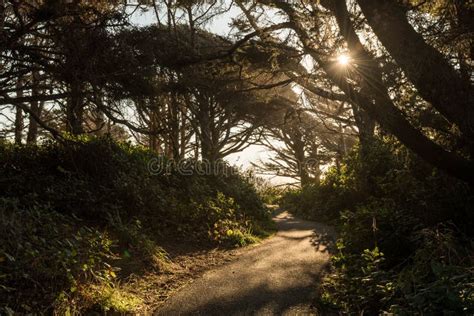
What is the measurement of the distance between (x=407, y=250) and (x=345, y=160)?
8.46 metres

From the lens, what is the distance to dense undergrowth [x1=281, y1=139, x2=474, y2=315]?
326cm

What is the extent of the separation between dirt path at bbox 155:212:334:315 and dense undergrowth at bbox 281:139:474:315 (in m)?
0.37

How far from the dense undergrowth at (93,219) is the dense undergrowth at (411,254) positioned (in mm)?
2772

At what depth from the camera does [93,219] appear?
24.0 feet

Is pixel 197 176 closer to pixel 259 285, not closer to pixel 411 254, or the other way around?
pixel 259 285

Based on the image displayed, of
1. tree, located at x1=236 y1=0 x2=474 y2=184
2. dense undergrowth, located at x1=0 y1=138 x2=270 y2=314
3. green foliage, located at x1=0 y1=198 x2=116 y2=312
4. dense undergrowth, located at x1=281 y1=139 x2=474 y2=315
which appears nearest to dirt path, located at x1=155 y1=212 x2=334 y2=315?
dense undergrowth, located at x1=281 y1=139 x2=474 y2=315

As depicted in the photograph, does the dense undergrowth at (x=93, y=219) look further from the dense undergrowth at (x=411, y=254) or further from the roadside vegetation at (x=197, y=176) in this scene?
the dense undergrowth at (x=411, y=254)

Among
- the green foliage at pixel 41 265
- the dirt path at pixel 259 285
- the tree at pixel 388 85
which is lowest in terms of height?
the dirt path at pixel 259 285

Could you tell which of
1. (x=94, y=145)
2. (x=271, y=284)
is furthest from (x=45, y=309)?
(x=94, y=145)

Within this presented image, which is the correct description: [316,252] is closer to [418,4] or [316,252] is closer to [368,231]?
[368,231]

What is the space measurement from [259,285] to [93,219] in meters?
3.66

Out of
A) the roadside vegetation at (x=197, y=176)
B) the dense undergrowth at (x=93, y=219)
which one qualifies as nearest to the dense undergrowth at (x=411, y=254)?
the roadside vegetation at (x=197, y=176)

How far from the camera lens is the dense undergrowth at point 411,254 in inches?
128

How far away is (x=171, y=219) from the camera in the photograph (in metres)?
8.76
